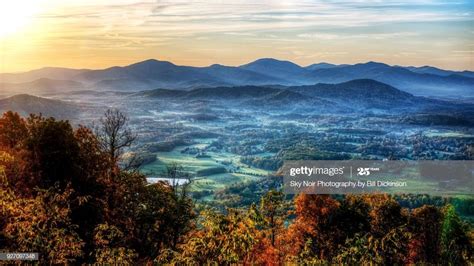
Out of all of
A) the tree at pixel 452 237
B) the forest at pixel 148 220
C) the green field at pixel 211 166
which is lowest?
the green field at pixel 211 166

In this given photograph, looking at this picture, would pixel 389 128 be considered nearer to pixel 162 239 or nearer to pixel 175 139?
pixel 175 139

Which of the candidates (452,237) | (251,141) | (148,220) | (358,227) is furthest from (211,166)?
(148,220)

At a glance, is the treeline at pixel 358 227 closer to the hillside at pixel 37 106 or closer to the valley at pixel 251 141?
the valley at pixel 251 141

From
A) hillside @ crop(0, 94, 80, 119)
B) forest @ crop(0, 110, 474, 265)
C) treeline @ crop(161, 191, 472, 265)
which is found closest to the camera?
forest @ crop(0, 110, 474, 265)

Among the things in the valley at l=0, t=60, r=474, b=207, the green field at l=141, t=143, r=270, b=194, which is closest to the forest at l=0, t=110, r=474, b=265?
the valley at l=0, t=60, r=474, b=207

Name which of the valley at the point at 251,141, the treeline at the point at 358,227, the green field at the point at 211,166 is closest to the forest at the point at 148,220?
the treeline at the point at 358,227

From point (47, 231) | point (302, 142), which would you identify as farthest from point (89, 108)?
point (47, 231)

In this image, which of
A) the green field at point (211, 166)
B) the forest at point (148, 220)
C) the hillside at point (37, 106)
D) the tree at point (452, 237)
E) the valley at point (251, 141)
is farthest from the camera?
the hillside at point (37, 106)

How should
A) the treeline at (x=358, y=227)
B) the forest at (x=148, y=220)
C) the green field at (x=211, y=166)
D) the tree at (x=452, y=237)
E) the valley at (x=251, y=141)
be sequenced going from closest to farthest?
the forest at (x=148, y=220) < the treeline at (x=358, y=227) < the tree at (x=452, y=237) < the green field at (x=211, y=166) < the valley at (x=251, y=141)

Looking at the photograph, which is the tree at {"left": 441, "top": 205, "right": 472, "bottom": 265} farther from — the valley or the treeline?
the valley
